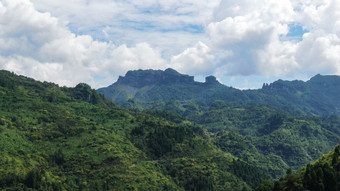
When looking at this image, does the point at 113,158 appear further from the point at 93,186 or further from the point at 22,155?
the point at 22,155

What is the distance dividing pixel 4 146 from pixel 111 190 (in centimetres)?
6908

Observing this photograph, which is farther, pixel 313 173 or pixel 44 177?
pixel 44 177

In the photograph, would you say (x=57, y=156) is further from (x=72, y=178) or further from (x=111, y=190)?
(x=111, y=190)

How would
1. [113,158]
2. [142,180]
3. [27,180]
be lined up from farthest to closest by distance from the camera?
[113,158], [142,180], [27,180]

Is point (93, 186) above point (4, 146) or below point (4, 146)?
below

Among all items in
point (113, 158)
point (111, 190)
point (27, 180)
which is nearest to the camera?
point (27, 180)

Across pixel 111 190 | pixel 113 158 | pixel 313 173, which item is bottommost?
pixel 111 190

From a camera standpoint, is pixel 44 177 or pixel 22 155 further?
pixel 22 155

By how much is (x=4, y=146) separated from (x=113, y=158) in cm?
6632

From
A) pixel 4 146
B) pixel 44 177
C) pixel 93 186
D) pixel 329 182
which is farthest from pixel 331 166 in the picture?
pixel 4 146

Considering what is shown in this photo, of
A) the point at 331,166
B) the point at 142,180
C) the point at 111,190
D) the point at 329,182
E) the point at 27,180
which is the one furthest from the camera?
the point at 142,180

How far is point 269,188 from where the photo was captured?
357 ft

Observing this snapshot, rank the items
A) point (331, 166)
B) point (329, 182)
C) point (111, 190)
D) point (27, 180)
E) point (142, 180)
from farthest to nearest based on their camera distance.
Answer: point (142, 180) < point (111, 190) < point (27, 180) < point (331, 166) < point (329, 182)

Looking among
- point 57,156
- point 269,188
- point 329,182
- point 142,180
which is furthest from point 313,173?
point 57,156
